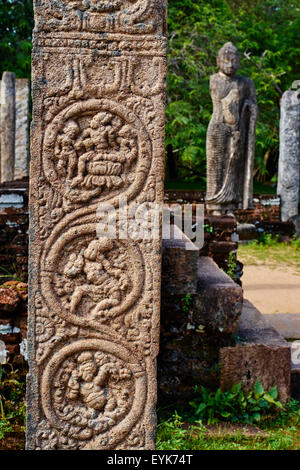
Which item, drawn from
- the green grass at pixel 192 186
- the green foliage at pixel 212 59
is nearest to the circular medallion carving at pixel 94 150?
the green foliage at pixel 212 59

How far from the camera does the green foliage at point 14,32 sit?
14742 millimetres

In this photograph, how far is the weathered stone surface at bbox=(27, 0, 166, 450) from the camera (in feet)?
7.20

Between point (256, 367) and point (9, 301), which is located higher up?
point (9, 301)

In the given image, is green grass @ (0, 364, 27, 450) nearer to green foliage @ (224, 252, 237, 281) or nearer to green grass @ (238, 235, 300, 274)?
green foliage @ (224, 252, 237, 281)

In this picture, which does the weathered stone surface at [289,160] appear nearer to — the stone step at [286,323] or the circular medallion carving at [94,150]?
the stone step at [286,323]

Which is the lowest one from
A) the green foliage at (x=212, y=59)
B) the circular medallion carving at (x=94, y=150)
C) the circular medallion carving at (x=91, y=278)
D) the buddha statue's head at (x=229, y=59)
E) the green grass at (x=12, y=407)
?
the green grass at (x=12, y=407)

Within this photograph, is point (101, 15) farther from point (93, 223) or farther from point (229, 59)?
point (229, 59)

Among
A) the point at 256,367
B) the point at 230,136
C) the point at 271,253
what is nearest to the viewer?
the point at 256,367

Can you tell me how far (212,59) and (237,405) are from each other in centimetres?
1283

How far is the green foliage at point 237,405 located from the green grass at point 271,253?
4884 millimetres

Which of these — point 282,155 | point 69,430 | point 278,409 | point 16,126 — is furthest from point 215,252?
point 16,126

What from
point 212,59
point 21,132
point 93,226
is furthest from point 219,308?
point 212,59

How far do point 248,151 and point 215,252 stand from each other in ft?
14.6

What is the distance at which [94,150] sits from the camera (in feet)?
7.38
